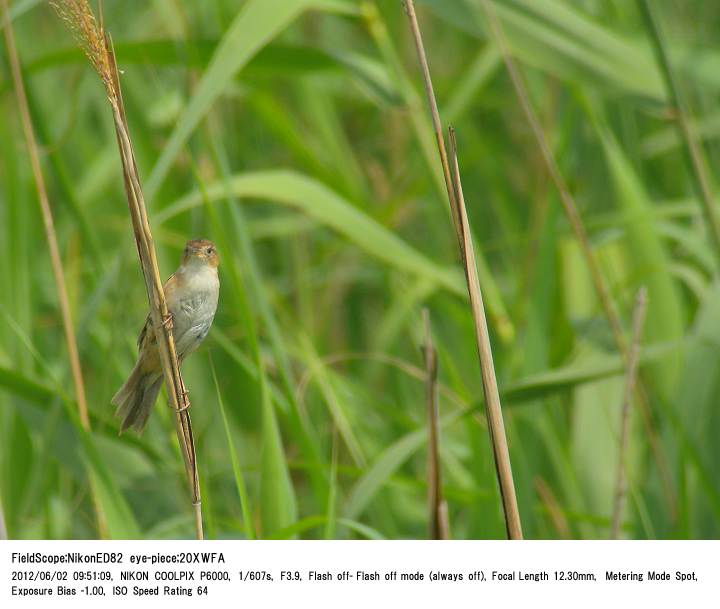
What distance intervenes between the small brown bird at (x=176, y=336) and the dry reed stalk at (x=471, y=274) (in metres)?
0.34

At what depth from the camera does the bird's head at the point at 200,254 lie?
1371 millimetres

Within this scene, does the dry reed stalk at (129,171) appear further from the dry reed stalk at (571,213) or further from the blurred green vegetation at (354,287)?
the dry reed stalk at (571,213)

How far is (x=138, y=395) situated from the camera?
128cm

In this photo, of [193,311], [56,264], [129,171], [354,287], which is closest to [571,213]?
[193,311]

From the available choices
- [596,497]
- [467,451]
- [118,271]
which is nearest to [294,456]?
[467,451]

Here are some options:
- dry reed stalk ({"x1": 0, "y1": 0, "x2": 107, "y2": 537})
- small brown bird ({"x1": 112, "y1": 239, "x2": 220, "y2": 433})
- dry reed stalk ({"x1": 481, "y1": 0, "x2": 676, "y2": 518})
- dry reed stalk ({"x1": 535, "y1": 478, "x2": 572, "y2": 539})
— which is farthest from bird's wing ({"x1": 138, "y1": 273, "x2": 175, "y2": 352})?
dry reed stalk ({"x1": 535, "y1": 478, "x2": 572, "y2": 539})

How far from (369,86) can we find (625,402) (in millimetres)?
919

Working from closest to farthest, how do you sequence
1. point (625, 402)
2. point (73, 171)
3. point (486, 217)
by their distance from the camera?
point (625, 402)
point (73, 171)
point (486, 217)

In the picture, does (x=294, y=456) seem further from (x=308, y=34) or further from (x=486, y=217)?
(x=308, y=34)

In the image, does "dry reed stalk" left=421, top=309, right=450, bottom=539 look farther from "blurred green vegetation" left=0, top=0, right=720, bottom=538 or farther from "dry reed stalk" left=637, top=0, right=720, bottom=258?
"dry reed stalk" left=637, top=0, right=720, bottom=258

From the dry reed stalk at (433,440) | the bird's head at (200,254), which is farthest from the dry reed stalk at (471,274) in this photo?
the bird's head at (200,254)

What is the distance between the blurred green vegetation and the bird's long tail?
0.09 m

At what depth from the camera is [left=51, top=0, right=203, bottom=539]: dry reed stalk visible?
3.09ft
